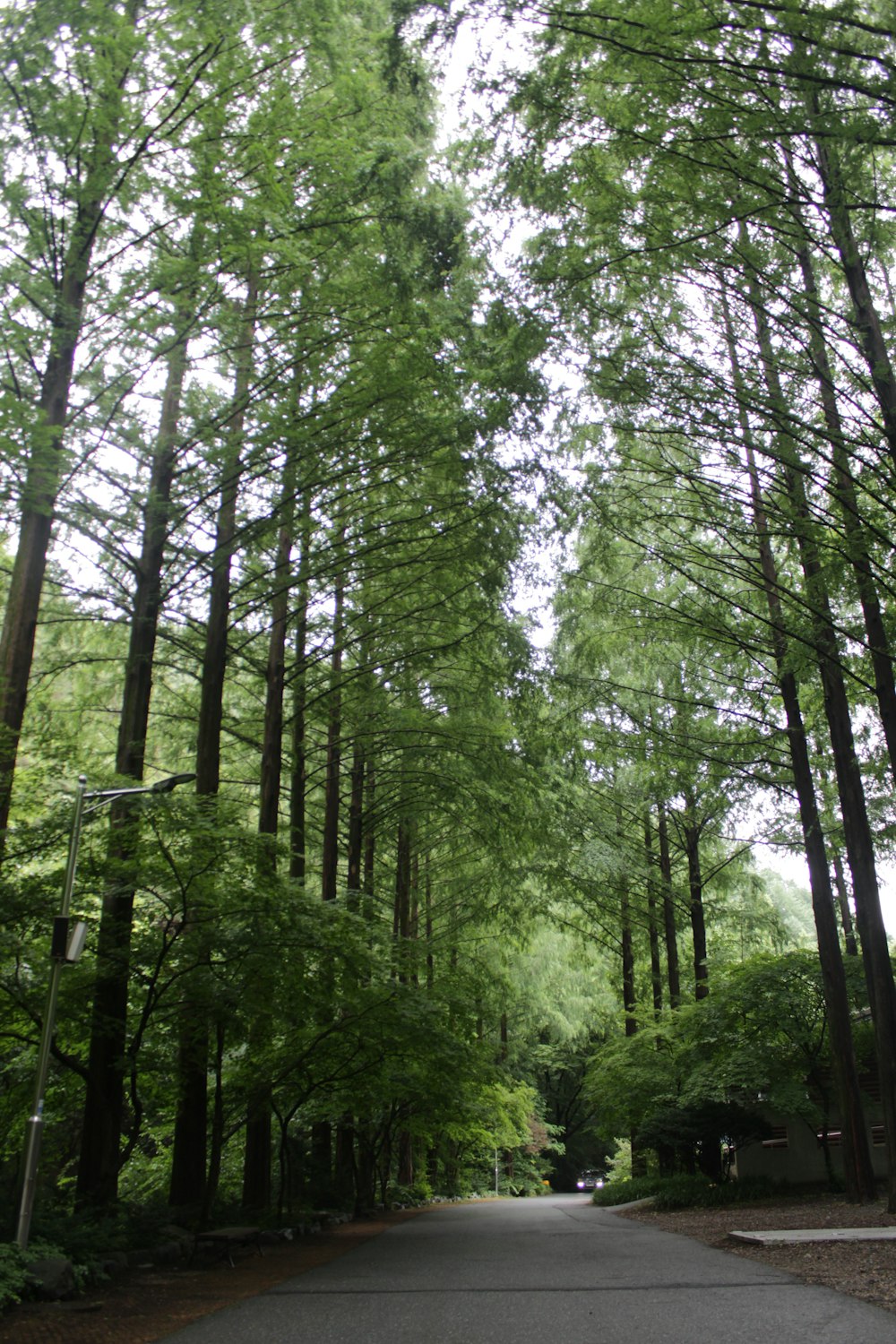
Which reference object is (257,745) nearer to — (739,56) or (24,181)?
(24,181)

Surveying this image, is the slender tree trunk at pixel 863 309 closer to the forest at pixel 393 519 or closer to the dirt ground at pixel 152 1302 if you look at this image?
the forest at pixel 393 519

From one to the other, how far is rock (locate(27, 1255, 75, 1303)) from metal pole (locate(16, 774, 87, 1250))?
19cm

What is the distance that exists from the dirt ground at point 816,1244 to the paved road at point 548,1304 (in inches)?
8.7

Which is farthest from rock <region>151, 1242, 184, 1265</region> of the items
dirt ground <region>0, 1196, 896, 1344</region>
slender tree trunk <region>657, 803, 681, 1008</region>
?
slender tree trunk <region>657, 803, 681, 1008</region>

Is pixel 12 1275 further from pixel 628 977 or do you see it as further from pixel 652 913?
pixel 628 977

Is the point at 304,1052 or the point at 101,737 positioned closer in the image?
the point at 304,1052

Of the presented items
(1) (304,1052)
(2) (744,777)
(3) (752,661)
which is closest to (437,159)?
(3) (752,661)

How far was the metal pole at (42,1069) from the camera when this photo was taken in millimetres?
6305

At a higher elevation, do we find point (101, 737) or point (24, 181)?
point (24, 181)

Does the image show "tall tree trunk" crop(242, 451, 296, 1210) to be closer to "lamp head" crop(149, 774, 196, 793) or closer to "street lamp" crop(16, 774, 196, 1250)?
"lamp head" crop(149, 774, 196, 793)

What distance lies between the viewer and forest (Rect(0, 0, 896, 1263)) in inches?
288

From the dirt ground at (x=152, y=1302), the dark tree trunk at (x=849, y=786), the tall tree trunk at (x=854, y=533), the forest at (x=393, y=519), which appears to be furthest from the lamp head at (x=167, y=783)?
the tall tree trunk at (x=854, y=533)

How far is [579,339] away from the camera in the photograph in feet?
28.5

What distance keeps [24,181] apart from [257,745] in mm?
7232
